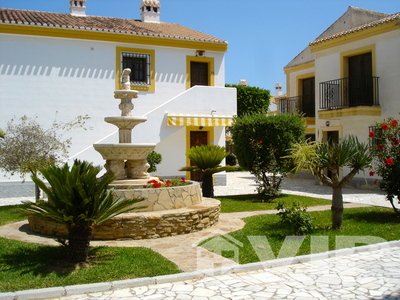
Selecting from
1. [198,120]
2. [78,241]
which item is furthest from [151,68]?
[78,241]

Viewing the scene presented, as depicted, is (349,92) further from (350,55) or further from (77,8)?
(77,8)

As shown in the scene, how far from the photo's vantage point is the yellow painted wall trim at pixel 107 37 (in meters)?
18.9

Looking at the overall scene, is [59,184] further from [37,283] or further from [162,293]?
[162,293]

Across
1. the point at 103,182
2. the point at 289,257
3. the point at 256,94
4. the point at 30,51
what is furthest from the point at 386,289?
the point at 256,94

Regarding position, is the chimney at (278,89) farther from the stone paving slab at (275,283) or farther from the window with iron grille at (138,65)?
the stone paving slab at (275,283)

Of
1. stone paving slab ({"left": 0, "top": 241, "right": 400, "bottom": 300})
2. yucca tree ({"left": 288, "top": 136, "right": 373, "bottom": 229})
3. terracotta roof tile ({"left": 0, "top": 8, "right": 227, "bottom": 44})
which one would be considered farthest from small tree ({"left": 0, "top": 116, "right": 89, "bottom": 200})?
stone paving slab ({"left": 0, "top": 241, "right": 400, "bottom": 300})

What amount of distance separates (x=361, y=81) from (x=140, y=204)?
14.6 m

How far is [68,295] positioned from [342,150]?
21.8ft

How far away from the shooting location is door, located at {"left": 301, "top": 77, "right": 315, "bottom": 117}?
2647 cm

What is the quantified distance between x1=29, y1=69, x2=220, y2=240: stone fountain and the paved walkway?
1.11 feet

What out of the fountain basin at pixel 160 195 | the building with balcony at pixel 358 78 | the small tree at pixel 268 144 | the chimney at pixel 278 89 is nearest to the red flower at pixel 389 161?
the small tree at pixel 268 144

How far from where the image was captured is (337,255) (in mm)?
8180

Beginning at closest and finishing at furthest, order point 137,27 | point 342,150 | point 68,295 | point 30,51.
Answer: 1. point 68,295
2. point 342,150
3. point 30,51
4. point 137,27

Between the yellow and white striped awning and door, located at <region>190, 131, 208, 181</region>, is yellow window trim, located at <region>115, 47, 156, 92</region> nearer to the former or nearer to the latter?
the yellow and white striped awning
